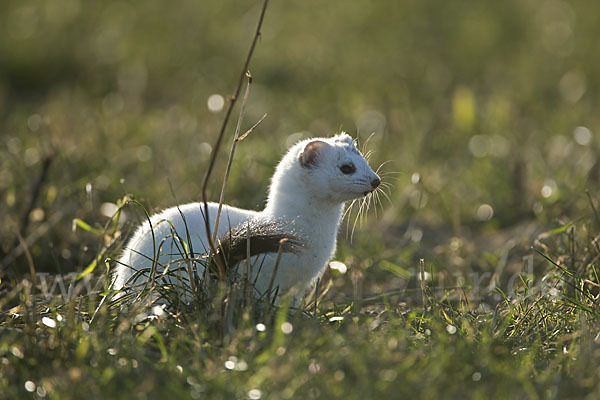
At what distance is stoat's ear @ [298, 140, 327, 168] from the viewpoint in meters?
3.92

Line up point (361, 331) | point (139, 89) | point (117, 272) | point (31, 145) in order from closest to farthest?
point (361, 331)
point (117, 272)
point (31, 145)
point (139, 89)

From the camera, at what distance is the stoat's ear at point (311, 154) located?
12.9 ft

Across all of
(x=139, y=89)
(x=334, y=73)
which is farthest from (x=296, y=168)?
(x=334, y=73)

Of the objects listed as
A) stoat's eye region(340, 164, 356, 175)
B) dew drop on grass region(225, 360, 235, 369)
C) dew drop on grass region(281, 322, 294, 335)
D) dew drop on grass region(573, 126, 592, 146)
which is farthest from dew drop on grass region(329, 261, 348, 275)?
dew drop on grass region(573, 126, 592, 146)

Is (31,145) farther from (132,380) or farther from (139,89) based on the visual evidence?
(132,380)

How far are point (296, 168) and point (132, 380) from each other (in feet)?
5.05

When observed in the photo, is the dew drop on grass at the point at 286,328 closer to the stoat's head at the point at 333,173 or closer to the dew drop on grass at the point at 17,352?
the dew drop on grass at the point at 17,352

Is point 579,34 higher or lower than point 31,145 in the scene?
lower

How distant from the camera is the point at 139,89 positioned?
851 centimetres

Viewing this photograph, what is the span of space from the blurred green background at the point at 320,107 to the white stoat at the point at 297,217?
43 cm

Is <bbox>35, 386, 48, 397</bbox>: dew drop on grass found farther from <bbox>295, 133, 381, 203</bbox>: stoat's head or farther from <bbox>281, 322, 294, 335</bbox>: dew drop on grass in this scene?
<bbox>295, 133, 381, 203</bbox>: stoat's head

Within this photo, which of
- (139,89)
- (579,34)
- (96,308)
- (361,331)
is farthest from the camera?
(579,34)

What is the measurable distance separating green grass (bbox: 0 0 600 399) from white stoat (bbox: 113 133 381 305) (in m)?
0.17

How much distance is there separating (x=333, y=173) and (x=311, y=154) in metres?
Result: 0.15
